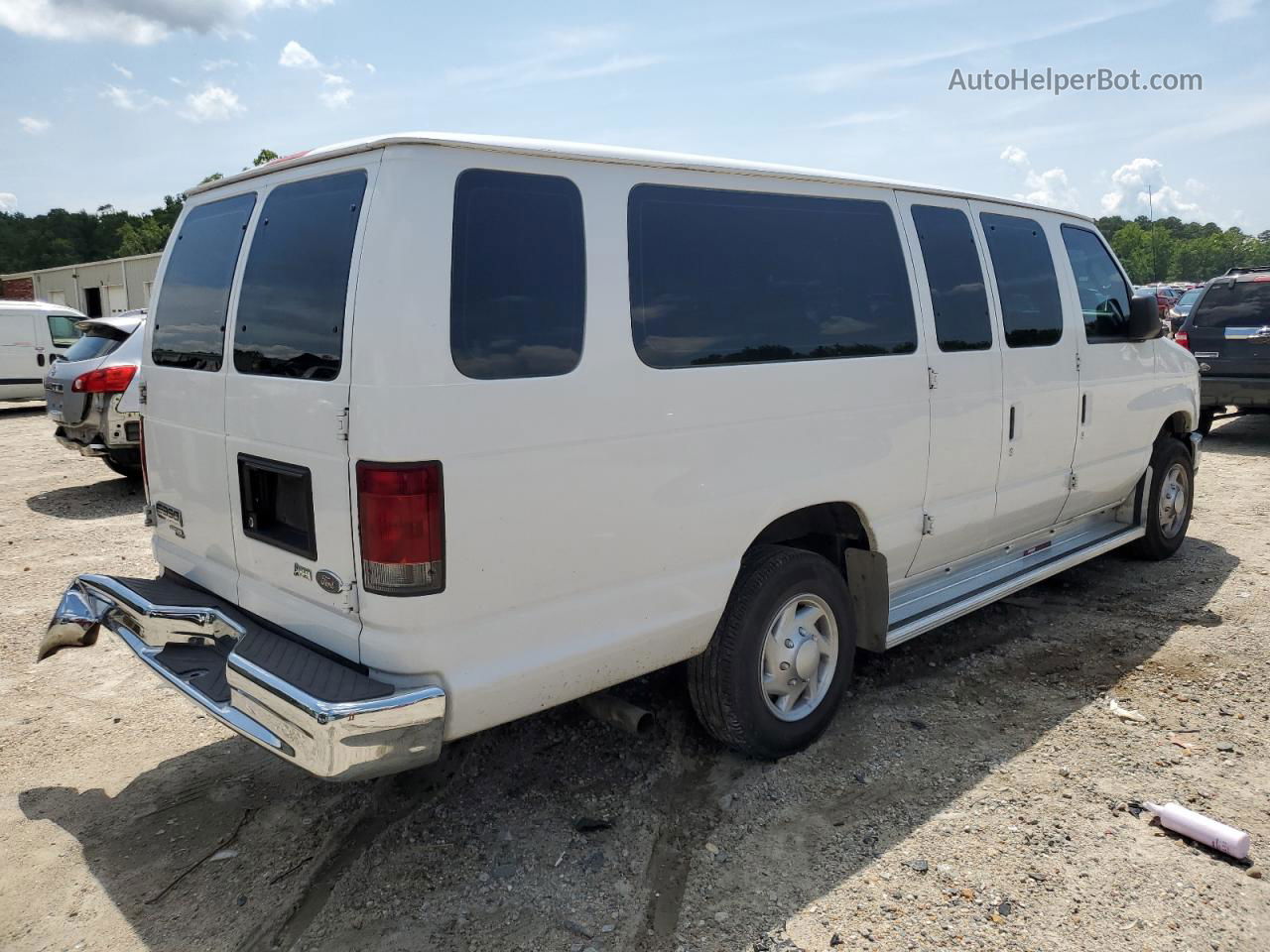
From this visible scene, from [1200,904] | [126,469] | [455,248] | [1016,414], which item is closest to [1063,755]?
[1200,904]

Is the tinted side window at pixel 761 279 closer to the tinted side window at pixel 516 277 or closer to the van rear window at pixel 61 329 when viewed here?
the tinted side window at pixel 516 277

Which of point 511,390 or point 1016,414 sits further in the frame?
point 1016,414

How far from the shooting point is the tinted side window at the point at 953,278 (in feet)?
13.7

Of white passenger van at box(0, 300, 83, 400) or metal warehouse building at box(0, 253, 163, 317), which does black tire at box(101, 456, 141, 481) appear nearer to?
white passenger van at box(0, 300, 83, 400)

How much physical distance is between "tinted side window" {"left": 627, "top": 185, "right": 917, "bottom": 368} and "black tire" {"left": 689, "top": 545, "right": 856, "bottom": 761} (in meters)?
0.80

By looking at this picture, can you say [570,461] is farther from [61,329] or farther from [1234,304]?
[61,329]

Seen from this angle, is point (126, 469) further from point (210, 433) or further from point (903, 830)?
point (903, 830)

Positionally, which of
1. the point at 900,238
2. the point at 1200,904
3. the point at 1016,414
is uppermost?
the point at 900,238

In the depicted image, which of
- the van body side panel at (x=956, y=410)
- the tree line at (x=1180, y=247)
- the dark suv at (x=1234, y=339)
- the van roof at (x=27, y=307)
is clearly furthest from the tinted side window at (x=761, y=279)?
the tree line at (x=1180, y=247)

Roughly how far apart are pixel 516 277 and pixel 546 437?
483 millimetres

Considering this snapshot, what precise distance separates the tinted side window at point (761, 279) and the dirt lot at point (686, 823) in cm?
167

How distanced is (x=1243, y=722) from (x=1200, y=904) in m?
1.48

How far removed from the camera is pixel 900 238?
4066 mm

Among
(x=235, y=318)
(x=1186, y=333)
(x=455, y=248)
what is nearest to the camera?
(x=455, y=248)
